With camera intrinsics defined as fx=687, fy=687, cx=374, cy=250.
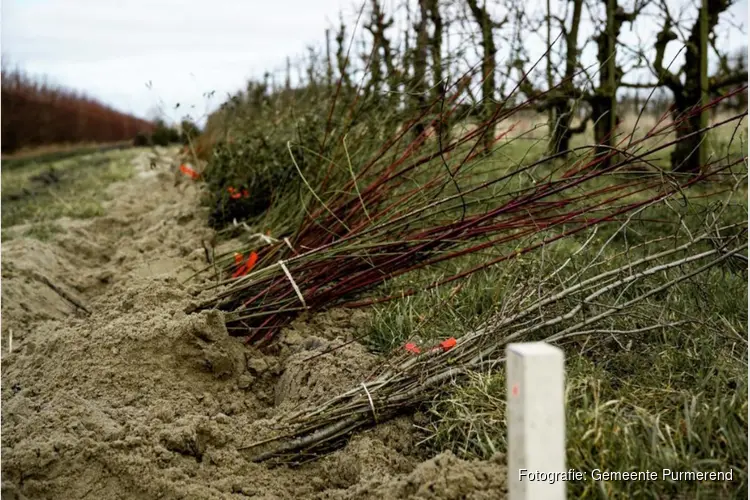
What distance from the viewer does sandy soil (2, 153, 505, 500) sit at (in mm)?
2162

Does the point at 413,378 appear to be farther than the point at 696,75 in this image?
No

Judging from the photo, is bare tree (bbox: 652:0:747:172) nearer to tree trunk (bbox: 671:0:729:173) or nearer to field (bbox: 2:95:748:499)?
tree trunk (bbox: 671:0:729:173)

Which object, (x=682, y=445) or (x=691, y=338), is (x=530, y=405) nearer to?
(x=682, y=445)

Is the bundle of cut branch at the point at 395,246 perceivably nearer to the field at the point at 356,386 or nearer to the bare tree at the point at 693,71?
the field at the point at 356,386

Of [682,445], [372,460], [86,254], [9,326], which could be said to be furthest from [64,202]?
[682,445]

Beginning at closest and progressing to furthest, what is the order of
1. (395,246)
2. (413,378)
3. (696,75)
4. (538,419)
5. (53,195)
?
(538,419)
(413,378)
(395,246)
(696,75)
(53,195)

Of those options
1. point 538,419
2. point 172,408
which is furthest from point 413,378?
point 538,419

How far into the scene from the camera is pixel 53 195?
9148 millimetres

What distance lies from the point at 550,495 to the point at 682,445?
741 millimetres

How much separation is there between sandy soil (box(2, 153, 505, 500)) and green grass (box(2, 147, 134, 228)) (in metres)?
3.25

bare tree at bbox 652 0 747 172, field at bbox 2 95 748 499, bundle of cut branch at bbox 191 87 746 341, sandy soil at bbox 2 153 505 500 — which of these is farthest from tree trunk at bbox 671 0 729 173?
sandy soil at bbox 2 153 505 500

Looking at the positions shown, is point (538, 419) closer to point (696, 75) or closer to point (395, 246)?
point (395, 246)

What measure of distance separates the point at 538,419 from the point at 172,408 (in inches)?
→ 71.4

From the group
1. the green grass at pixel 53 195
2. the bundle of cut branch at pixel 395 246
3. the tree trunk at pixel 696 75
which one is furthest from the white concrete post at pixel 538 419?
the tree trunk at pixel 696 75
